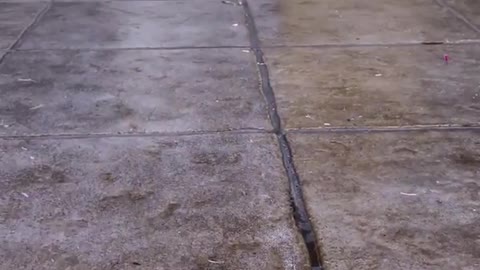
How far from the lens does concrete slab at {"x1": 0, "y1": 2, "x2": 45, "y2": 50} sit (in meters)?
5.30

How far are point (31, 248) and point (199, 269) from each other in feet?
2.15

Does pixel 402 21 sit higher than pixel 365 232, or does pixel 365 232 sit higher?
pixel 365 232

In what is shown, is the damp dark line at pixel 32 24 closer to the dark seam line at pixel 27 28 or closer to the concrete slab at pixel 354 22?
the dark seam line at pixel 27 28

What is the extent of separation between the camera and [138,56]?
16.0 ft

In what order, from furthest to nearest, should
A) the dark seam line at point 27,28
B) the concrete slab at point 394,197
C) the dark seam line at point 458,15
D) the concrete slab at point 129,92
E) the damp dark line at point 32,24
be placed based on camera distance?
Answer: the dark seam line at point 458,15, the damp dark line at point 32,24, the dark seam line at point 27,28, the concrete slab at point 129,92, the concrete slab at point 394,197

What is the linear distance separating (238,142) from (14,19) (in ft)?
9.95

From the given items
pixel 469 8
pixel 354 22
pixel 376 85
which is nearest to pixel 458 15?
pixel 469 8

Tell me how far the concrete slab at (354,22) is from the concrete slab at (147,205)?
1920 millimetres

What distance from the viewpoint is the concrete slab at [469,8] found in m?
5.79

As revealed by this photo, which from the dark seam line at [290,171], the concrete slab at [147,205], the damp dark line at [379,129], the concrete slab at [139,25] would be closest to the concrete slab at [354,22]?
the concrete slab at [139,25]

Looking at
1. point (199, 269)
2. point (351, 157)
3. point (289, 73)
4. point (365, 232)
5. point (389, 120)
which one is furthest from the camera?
point (289, 73)

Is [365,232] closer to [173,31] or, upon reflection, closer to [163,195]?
[163,195]

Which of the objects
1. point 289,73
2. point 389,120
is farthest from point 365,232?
point 289,73

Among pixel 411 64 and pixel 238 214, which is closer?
pixel 238 214
